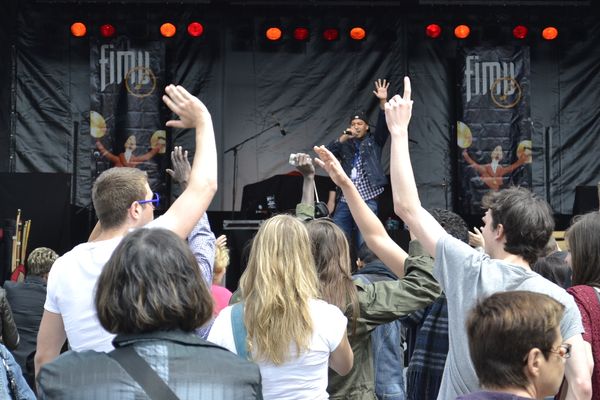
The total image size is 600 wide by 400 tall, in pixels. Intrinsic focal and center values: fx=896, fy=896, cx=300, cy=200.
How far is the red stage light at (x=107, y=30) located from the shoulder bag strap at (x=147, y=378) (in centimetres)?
921

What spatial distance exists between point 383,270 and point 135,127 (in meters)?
6.79

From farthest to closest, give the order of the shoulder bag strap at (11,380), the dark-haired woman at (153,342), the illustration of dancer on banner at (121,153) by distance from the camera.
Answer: the illustration of dancer on banner at (121,153) < the shoulder bag strap at (11,380) < the dark-haired woman at (153,342)

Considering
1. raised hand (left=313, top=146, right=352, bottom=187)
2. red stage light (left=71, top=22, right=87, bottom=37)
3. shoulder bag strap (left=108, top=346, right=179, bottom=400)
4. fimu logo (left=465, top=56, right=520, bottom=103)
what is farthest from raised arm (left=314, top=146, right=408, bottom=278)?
red stage light (left=71, top=22, right=87, bottom=37)

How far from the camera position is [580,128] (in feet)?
36.4

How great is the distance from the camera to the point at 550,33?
1078 centimetres

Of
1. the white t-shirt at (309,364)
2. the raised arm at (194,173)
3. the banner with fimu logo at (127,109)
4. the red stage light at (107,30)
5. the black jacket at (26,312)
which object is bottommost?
the black jacket at (26,312)

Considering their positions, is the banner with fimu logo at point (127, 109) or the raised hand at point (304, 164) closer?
the raised hand at point (304, 164)

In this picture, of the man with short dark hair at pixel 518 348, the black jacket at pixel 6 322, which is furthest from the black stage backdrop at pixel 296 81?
the man with short dark hair at pixel 518 348

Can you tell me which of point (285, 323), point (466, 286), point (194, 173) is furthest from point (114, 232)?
point (466, 286)

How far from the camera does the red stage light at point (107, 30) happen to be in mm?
10586

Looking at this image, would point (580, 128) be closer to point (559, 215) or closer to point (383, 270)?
point (559, 215)

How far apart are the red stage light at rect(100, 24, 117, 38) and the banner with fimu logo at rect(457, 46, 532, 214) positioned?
4201 mm

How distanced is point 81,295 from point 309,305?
69 cm

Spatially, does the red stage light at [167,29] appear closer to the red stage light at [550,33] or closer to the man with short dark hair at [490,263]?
the red stage light at [550,33]
